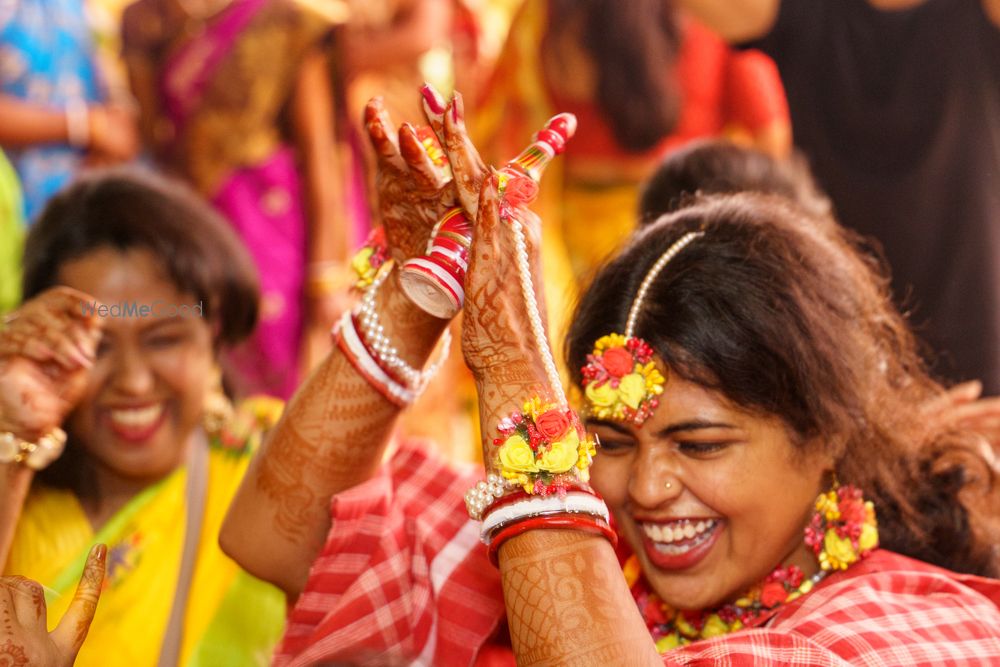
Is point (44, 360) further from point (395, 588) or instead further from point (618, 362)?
point (618, 362)

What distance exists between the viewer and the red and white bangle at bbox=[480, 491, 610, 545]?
1.63 metres

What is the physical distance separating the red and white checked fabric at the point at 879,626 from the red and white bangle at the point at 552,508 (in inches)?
10.3

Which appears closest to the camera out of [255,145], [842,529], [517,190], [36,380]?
[517,190]

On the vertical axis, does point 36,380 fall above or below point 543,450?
above

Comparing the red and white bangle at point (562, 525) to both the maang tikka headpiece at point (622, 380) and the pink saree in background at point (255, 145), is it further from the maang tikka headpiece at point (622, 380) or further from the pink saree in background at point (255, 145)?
the pink saree in background at point (255, 145)

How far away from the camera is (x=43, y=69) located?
159 inches

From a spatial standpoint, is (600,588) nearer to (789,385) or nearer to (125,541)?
(789,385)

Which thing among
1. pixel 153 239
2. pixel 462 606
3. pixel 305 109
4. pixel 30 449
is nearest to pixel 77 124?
pixel 305 109

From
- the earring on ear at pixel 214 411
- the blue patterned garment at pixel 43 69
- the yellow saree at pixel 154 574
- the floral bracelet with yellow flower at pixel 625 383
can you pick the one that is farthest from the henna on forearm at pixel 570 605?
the blue patterned garment at pixel 43 69

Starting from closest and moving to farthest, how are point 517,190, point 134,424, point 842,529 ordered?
point 517,190, point 842,529, point 134,424

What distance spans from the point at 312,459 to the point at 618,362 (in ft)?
1.96

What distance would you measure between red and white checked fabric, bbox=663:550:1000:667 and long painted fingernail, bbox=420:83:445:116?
913 millimetres

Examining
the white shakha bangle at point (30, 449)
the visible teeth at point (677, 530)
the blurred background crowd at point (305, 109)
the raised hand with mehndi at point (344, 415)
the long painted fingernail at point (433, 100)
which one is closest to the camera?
the long painted fingernail at point (433, 100)

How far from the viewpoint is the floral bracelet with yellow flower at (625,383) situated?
1.94 meters
